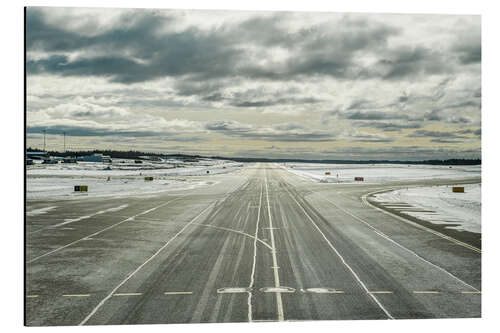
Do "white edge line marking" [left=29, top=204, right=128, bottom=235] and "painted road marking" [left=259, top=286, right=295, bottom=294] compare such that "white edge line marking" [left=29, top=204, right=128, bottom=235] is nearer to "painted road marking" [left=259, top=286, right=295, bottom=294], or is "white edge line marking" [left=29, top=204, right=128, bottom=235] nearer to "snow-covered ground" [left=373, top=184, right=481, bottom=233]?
"painted road marking" [left=259, top=286, right=295, bottom=294]

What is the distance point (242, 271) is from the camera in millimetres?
15477

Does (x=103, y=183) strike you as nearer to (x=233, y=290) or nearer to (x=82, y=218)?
(x=82, y=218)

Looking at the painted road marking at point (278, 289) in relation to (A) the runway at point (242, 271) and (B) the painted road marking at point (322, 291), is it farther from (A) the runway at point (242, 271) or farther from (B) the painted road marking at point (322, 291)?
(B) the painted road marking at point (322, 291)

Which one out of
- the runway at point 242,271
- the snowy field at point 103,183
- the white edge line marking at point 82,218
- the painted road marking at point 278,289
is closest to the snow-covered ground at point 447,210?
the runway at point 242,271

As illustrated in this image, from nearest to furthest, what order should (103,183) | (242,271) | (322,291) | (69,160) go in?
(322,291) → (242,271) → (103,183) → (69,160)

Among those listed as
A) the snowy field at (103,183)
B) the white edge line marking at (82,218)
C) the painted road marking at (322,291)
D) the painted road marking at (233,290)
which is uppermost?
the snowy field at (103,183)

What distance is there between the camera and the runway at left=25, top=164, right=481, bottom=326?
A: 1194 centimetres

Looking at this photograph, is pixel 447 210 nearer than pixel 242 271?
No

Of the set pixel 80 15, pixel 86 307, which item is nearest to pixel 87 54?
pixel 80 15

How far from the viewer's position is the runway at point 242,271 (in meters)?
11.9

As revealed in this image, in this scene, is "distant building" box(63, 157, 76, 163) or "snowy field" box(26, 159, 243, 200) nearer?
"snowy field" box(26, 159, 243, 200)

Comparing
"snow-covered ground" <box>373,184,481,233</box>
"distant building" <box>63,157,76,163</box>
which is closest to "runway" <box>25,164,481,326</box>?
"snow-covered ground" <box>373,184,481,233</box>

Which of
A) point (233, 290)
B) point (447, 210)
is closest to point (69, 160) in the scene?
point (447, 210)
